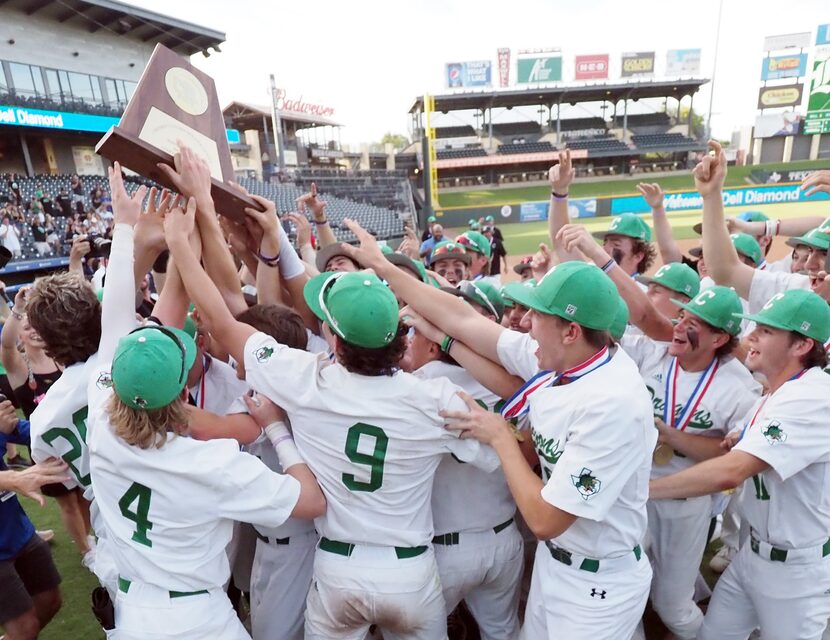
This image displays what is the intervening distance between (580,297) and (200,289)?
1775mm

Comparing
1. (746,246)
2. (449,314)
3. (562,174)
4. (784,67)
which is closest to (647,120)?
(784,67)

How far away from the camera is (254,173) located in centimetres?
3794

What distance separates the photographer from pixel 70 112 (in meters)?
24.5

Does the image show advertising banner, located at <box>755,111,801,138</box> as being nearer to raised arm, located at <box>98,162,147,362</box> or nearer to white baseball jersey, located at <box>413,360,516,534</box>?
white baseball jersey, located at <box>413,360,516,534</box>

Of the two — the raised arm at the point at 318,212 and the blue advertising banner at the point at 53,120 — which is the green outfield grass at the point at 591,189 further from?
the raised arm at the point at 318,212

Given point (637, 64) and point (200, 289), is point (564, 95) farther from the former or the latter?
point (200, 289)

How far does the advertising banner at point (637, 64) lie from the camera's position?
54.7 m

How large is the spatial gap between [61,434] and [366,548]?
154 cm

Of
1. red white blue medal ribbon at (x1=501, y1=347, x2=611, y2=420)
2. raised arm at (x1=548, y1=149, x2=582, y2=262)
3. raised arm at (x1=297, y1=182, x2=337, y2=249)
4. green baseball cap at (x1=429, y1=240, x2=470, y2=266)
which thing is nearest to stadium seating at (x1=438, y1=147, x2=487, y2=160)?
green baseball cap at (x1=429, y1=240, x2=470, y2=266)

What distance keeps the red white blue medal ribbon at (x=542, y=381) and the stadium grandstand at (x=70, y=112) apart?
59.7ft

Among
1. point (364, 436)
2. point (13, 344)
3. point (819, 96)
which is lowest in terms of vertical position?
point (13, 344)

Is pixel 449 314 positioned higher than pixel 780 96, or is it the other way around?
pixel 780 96

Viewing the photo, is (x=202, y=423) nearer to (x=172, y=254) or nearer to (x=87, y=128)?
(x=172, y=254)

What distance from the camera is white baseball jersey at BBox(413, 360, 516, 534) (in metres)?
2.59
